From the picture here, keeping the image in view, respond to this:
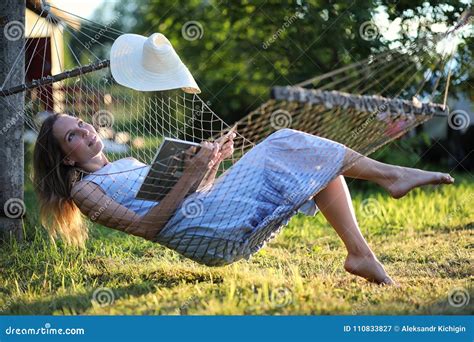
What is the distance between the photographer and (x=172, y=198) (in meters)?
2.49

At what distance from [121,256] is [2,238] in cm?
55

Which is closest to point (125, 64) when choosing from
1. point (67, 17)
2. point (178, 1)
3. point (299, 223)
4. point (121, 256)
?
point (67, 17)

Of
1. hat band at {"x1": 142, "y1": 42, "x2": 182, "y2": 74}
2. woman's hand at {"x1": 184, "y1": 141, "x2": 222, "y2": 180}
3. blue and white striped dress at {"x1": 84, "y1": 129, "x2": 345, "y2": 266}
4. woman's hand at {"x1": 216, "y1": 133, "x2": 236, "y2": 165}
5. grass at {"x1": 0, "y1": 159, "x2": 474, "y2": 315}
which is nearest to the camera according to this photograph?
grass at {"x1": 0, "y1": 159, "x2": 474, "y2": 315}

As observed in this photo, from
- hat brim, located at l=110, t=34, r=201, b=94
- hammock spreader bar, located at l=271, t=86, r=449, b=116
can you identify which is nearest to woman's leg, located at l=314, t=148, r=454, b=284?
hammock spreader bar, located at l=271, t=86, r=449, b=116

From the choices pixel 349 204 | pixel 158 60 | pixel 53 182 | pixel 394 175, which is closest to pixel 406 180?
pixel 394 175

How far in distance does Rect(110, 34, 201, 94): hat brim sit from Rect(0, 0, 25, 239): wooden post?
574 mm

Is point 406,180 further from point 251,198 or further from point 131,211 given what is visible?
point 131,211

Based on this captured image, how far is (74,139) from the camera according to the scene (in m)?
2.65

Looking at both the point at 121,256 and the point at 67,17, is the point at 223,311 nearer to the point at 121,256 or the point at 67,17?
the point at 121,256

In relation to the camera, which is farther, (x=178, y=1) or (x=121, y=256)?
(x=178, y=1)

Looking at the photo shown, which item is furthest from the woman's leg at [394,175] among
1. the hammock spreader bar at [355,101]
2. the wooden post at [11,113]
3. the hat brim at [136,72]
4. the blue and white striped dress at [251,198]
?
the wooden post at [11,113]

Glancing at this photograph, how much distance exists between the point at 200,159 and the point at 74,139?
0.53 m

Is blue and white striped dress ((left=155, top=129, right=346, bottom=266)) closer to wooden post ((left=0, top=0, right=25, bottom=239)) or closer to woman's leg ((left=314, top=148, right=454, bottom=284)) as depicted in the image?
woman's leg ((left=314, top=148, right=454, bottom=284))

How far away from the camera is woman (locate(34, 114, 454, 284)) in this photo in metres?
2.49
